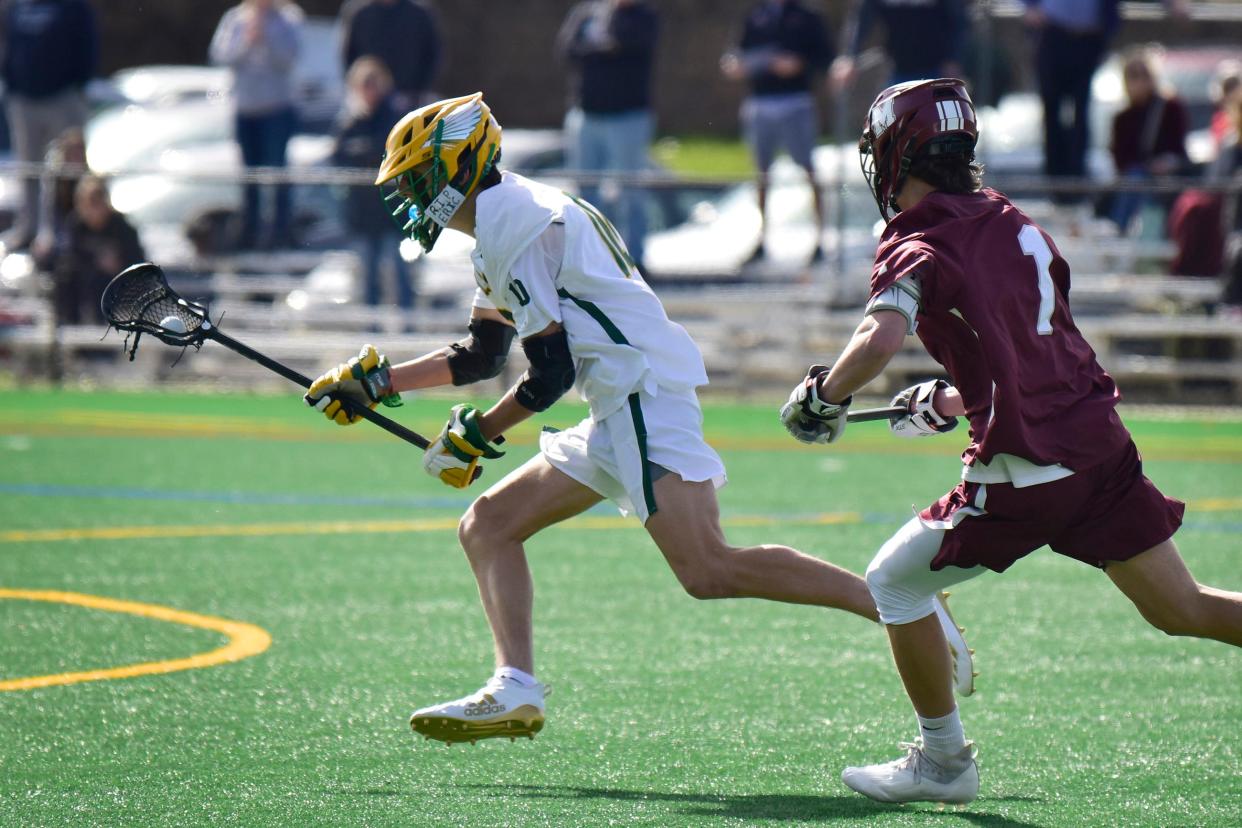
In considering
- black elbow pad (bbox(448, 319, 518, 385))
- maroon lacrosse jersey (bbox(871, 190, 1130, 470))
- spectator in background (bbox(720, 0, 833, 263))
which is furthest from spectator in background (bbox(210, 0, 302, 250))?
maroon lacrosse jersey (bbox(871, 190, 1130, 470))

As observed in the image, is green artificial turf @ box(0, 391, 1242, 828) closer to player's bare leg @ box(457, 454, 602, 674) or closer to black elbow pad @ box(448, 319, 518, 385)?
player's bare leg @ box(457, 454, 602, 674)

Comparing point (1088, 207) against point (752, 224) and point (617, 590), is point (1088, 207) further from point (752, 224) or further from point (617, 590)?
point (617, 590)

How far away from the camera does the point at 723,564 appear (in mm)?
5539

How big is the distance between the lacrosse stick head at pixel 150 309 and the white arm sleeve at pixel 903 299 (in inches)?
93.3

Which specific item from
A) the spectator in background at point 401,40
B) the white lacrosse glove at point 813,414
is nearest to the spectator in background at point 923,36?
the spectator in background at point 401,40

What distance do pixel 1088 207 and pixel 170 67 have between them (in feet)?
69.4

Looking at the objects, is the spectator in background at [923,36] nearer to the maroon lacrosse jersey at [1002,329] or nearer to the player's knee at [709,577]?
the player's knee at [709,577]

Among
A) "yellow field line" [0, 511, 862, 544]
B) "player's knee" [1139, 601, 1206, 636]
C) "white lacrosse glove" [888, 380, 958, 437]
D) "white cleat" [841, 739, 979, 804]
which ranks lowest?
"yellow field line" [0, 511, 862, 544]

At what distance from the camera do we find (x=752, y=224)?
1552cm

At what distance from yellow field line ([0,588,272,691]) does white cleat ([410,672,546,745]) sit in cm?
162

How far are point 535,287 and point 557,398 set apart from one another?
1.13ft

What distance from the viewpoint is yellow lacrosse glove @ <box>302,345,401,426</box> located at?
576 centimetres

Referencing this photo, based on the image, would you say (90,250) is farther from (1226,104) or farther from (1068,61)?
(1226,104)

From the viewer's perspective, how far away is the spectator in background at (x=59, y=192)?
15742 mm
